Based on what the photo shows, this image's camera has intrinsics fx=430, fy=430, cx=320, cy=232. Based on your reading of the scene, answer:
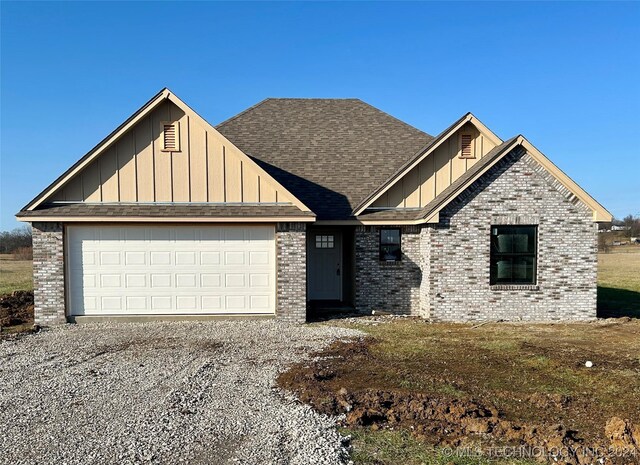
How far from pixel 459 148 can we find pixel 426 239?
3.58 meters

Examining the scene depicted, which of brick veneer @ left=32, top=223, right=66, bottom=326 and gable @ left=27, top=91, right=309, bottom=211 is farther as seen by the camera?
gable @ left=27, top=91, right=309, bottom=211

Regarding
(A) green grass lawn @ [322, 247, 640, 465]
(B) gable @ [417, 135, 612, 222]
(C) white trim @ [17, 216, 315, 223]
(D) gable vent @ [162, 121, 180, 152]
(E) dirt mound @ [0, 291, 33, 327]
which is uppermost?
(D) gable vent @ [162, 121, 180, 152]

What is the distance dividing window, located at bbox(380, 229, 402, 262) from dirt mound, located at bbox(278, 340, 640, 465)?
7108 mm

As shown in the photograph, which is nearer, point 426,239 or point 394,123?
point 426,239

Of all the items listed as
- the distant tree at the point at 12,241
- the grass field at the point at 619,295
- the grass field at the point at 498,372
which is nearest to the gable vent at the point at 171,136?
the grass field at the point at 498,372

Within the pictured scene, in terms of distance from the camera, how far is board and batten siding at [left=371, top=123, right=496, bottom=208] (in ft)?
45.9

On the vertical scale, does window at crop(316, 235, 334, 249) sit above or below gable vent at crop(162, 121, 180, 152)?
below

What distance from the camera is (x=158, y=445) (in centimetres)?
499

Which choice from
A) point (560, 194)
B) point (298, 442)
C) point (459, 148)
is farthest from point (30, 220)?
point (560, 194)

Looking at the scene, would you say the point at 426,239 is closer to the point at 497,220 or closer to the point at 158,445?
the point at 497,220

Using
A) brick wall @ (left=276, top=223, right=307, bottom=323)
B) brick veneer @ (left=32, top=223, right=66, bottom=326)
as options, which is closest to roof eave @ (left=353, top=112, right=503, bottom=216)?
brick wall @ (left=276, top=223, right=307, bottom=323)

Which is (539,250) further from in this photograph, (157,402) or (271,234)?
(157,402)

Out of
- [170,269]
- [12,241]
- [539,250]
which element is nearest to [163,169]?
[170,269]

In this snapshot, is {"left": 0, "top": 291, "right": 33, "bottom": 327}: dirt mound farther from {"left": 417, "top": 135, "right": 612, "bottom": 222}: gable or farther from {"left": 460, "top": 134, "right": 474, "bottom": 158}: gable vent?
{"left": 460, "top": 134, "right": 474, "bottom": 158}: gable vent
